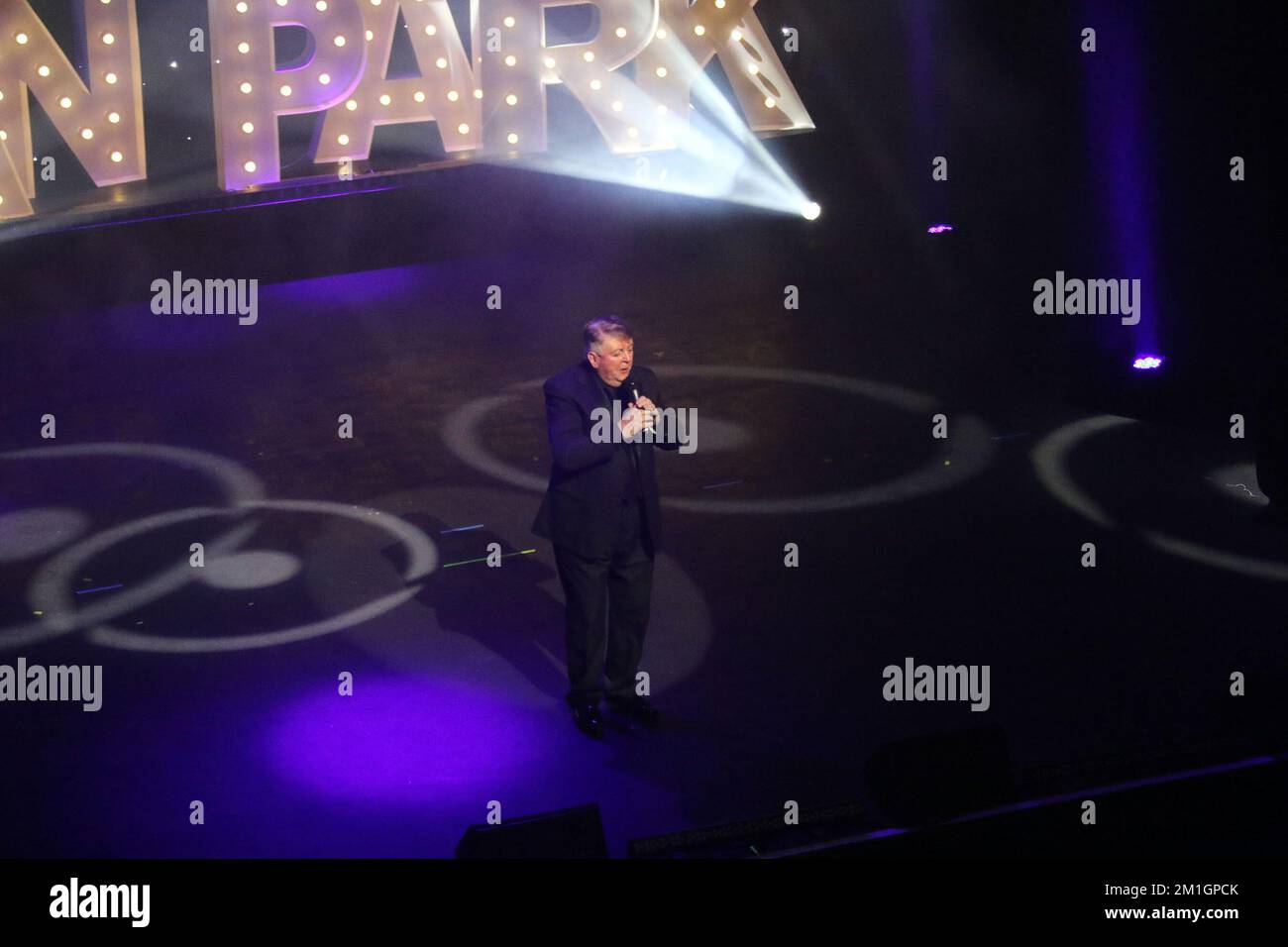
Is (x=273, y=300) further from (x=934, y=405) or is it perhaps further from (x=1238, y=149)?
(x=1238, y=149)

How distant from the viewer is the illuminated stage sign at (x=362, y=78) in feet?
30.8

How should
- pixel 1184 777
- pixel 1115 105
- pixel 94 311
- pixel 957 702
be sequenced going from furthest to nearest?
pixel 94 311 → pixel 1115 105 → pixel 957 702 → pixel 1184 777

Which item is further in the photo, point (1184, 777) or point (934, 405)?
point (934, 405)

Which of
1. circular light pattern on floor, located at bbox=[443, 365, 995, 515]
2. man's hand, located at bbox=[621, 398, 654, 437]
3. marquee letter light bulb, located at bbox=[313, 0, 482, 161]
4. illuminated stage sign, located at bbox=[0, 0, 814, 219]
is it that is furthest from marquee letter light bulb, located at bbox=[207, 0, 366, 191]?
man's hand, located at bbox=[621, 398, 654, 437]

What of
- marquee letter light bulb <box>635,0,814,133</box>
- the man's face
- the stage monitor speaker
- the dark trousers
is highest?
marquee letter light bulb <box>635,0,814,133</box>

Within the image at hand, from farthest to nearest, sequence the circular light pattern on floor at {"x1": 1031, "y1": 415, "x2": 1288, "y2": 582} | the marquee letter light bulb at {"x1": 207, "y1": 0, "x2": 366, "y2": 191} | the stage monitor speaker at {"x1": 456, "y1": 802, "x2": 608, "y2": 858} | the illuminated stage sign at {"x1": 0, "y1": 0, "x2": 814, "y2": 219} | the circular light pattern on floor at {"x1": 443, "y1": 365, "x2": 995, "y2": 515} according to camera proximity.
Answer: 1. the marquee letter light bulb at {"x1": 207, "y1": 0, "x2": 366, "y2": 191}
2. the illuminated stage sign at {"x1": 0, "y1": 0, "x2": 814, "y2": 219}
3. the circular light pattern on floor at {"x1": 443, "y1": 365, "x2": 995, "y2": 515}
4. the circular light pattern on floor at {"x1": 1031, "y1": 415, "x2": 1288, "y2": 582}
5. the stage monitor speaker at {"x1": 456, "y1": 802, "x2": 608, "y2": 858}

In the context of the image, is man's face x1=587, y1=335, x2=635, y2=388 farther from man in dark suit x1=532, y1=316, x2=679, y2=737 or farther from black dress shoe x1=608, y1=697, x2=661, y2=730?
black dress shoe x1=608, y1=697, x2=661, y2=730

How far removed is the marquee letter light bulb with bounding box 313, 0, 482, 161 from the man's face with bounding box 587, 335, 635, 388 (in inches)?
225

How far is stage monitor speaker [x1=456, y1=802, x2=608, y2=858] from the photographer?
10.8 ft

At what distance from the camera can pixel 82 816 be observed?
4.56m

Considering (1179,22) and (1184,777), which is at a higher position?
(1179,22)

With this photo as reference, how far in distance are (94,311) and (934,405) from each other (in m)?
6.93

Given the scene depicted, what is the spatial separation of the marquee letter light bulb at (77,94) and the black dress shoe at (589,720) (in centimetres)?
646
